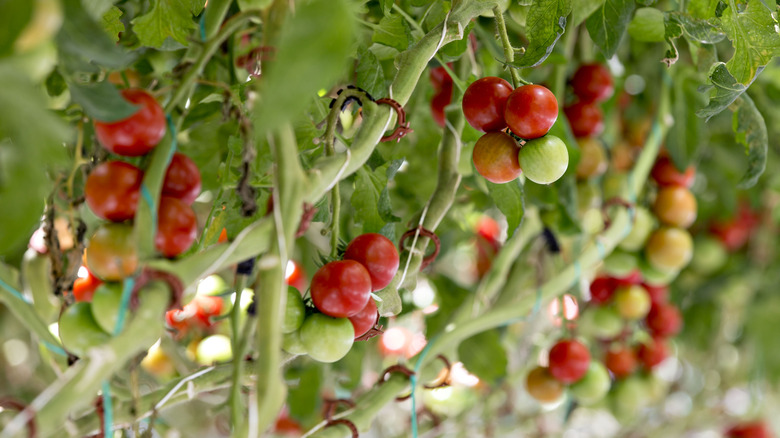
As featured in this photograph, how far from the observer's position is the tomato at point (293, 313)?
0.36 metres

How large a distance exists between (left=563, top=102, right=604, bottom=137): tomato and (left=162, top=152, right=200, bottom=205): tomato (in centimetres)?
43

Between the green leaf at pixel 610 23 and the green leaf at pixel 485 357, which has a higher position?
the green leaf at pixel 610 23

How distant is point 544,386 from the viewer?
2.04 feet

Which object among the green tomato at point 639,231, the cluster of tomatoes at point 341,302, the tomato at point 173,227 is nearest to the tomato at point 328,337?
the cluster of tomatoes at point 341,302

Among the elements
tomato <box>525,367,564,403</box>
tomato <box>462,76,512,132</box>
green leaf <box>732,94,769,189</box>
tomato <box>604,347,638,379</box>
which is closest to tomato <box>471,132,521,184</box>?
tomato <box>462,76,512,132</box>

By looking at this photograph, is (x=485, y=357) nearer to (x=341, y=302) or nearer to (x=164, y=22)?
(x=341, y=302)

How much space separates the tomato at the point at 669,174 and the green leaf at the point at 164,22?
1.84 ft

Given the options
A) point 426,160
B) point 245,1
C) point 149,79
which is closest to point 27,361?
point 149,79

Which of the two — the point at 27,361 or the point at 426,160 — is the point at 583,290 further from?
the point at 27,361

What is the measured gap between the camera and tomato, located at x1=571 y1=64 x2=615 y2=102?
61 cm

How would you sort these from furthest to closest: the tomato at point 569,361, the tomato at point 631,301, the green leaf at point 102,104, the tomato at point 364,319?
the tomato at point 631,301
the tomato at point 569,361
the tomato at point 364,319
the green leaf at point 102,104

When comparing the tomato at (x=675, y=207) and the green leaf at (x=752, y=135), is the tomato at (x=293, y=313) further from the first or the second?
the tomato at (x=675, y=207)

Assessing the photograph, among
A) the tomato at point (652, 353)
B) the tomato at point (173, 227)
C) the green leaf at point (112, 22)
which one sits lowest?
the tomato at point (652, 353)

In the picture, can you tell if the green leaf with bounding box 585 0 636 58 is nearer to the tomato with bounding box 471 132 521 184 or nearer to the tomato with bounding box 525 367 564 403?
the tomato with bounding box 471 132 521 184
